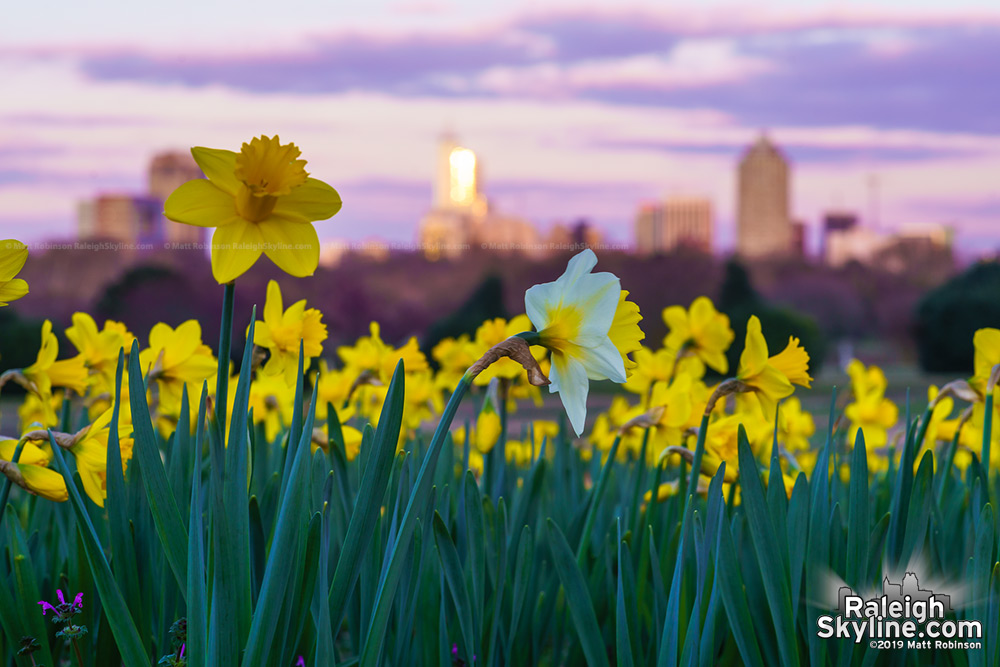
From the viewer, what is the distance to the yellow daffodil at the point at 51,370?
5.12 ft

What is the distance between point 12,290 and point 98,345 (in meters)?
0.70

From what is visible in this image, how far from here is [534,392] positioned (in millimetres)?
2488

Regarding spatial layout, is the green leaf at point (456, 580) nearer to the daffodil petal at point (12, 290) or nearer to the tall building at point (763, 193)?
the daffodil petal at point (12, 290)

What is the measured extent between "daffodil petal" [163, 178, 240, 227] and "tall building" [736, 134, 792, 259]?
44954 mm

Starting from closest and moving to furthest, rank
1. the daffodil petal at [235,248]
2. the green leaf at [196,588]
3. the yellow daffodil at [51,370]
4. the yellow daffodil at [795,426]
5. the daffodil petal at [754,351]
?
the daffodil petal at [235,248]
the green leaf at [196,588]
the daffodil petal at [754,351]
the yellow daffodil at [51,370]
the yellow daffodil at [795,426]

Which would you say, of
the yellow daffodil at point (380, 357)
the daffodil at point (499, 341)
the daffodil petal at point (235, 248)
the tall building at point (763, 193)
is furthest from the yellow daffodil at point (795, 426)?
the tall building at point (763, 193)

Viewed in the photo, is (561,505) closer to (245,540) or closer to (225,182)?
(245,540)

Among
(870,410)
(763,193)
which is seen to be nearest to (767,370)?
(870,410)

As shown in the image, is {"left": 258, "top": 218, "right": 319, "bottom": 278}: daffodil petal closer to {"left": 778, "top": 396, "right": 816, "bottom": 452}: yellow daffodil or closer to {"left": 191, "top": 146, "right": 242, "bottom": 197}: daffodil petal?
{"left": 191, "top": 146, "right": 242, "bottom": 197}: daffodil petal

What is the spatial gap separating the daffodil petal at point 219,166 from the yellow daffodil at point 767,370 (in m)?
0.88

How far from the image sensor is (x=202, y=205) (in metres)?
0.90

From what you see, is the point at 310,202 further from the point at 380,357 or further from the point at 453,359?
the point at 453,359

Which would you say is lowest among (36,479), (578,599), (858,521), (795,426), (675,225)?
(795,426)

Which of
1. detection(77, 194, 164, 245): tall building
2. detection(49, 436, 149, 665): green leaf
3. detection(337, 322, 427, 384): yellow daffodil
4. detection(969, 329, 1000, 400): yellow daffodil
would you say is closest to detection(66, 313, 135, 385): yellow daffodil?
detection(337, 322, 427, 384): yellow daffodil
